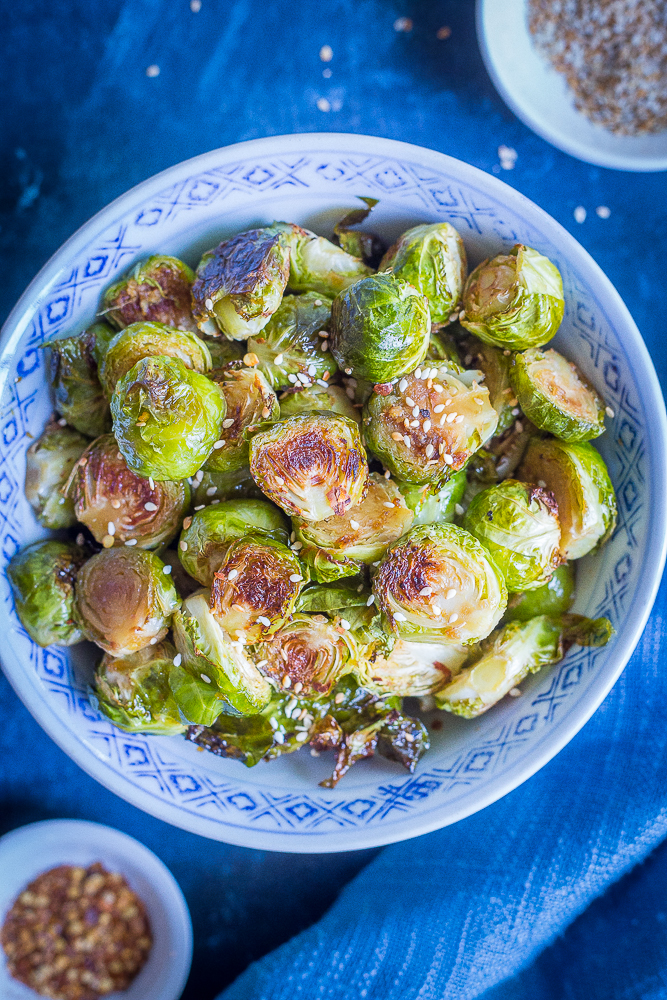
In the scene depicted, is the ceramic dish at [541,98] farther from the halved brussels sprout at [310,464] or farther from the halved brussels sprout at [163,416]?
the halved brussels sprout at [163,416]

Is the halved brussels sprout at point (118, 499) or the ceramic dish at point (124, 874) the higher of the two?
the halved brussels sprout at point (118, 499)

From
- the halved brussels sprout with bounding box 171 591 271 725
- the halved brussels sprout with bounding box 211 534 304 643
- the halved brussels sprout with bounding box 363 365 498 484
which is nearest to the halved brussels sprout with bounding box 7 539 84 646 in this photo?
the halved brussels sprout with bounding box 171 591 271 725

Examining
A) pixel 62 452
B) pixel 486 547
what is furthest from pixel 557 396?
pixel 62 452

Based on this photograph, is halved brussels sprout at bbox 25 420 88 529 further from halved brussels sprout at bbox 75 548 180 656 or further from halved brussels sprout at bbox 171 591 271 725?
halved brussels sprout at bbox 171 591 271 725

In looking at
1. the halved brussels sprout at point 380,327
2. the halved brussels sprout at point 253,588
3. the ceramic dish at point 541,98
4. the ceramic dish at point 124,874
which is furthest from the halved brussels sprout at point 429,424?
the ceramic dish at point 124,874

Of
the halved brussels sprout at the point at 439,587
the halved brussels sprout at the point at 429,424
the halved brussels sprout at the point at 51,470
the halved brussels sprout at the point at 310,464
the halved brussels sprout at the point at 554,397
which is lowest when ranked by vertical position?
Answer: the halved brussels sprout at the point at 51,470

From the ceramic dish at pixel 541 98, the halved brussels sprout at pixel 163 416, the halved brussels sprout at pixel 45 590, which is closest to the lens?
the halved brussels sprout at pixel 163 416
